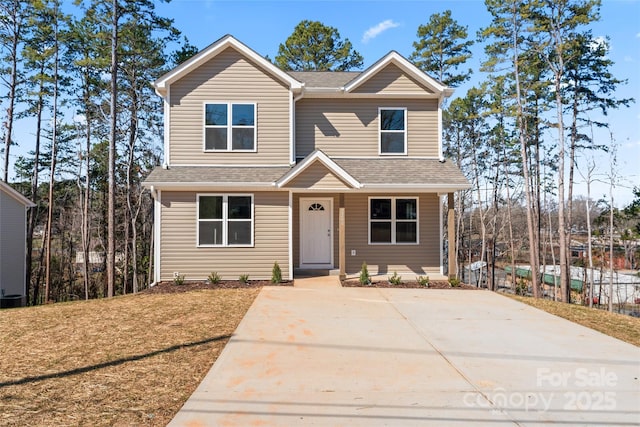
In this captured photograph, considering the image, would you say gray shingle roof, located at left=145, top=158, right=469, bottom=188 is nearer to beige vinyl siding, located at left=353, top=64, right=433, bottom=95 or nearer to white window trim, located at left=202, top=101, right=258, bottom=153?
white window trim, located at left=202, top=101, right=258, bottom=153

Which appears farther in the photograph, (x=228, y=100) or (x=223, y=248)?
(x=228, y=100)

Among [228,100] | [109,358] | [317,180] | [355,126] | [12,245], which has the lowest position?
[109,358]

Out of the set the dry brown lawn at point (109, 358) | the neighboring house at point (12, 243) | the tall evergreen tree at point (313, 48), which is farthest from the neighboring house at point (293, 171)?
the tall evergreen tree at point (313, 48)

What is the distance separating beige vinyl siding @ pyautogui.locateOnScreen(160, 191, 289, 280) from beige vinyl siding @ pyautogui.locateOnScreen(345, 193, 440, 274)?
226 cm

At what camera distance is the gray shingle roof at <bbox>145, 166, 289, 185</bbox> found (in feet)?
35.7

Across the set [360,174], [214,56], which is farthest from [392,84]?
[214,56]

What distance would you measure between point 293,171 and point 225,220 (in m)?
2.57

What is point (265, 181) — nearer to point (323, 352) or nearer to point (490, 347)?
point (323, 352)

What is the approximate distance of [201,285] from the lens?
1066 centimetres

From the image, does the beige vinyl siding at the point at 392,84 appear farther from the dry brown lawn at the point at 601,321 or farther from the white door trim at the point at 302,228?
the dry brown lawn at the point at 601,321

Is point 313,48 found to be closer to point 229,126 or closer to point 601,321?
point 229,126

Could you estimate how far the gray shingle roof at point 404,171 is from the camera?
1131 cm

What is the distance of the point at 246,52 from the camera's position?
38.5 ft

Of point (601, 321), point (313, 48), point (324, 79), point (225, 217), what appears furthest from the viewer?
point (313, 48)
